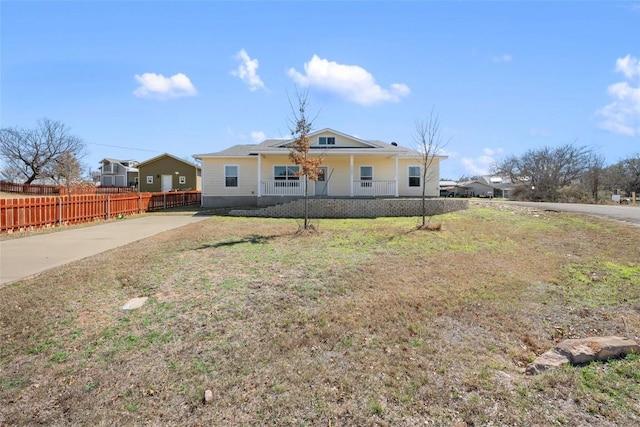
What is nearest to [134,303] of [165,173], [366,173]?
[366,173]

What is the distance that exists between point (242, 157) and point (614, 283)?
19380 millimetres

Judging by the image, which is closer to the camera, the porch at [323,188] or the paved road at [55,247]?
the paved road at [55,247]

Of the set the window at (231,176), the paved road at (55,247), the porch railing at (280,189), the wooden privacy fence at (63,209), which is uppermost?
the window at (231,176)

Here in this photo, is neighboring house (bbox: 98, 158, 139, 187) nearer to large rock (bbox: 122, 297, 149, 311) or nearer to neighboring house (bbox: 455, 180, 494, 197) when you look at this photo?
large rock (bbox: 122, 297, 149, 311)

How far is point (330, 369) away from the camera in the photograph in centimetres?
341

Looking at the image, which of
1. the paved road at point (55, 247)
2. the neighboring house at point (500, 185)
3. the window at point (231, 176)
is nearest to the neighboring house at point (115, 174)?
the window at point (231, 176)

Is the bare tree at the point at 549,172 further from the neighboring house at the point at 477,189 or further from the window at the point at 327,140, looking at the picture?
the window at the point at 327,140

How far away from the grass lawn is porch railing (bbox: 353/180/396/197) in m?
13.4

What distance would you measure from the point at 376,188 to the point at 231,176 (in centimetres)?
931

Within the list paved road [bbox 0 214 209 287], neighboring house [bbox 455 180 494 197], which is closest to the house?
paved road [bbox 0 214 209 287]

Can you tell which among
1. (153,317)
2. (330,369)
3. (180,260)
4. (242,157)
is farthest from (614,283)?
(242,157)

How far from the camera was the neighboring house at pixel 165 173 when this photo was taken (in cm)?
3728

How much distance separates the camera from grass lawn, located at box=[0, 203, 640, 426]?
2891 millimetres

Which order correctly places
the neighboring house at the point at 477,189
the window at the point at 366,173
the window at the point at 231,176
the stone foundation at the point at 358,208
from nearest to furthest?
the stone foundation at the point at 358,208
the window at the point at 366,173
the window at the point at 231,176
the neighboring house at the point at 477,189
